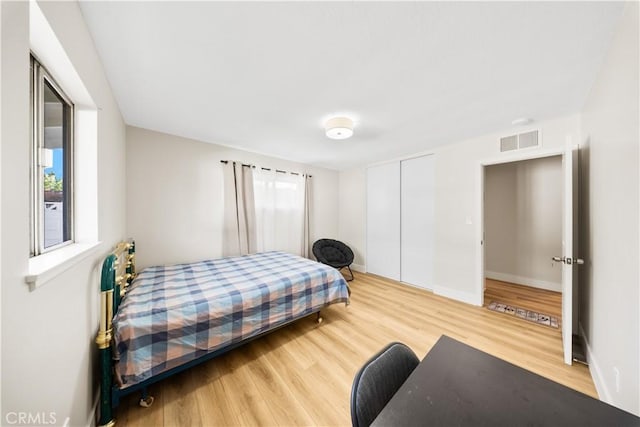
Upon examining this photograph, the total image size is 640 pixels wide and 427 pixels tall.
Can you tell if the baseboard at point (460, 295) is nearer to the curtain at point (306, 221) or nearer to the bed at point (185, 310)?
the bed at point (185, 310)

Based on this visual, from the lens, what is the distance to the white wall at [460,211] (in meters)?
2.90

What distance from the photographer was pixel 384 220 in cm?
427

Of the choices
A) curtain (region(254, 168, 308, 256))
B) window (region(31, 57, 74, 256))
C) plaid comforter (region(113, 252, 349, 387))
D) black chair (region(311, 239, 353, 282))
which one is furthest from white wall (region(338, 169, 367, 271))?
window (region(31, 57, 74, 256))

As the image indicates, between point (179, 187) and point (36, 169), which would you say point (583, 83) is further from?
point (179, 187)

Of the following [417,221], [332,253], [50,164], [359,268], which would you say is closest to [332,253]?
[332,253]

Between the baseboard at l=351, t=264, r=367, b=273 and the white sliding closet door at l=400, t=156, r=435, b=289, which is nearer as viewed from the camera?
the white sliding closet door at l=400, t=156, r=435, b=289

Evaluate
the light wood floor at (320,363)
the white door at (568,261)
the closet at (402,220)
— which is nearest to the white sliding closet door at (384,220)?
the closet at (402,220)

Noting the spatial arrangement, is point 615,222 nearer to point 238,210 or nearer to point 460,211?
point 460,211

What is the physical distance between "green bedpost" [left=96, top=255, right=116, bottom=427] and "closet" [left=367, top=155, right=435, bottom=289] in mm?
3846

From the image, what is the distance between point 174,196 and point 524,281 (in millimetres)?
5982

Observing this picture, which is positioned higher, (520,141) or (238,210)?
(520,141)

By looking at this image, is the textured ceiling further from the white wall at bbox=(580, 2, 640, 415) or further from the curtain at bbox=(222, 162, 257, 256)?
the curtain at bbox=(222, 162, 257, 256)

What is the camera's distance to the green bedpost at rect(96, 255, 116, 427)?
1.28 m

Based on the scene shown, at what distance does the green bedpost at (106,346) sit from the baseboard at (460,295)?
3.75 meters
